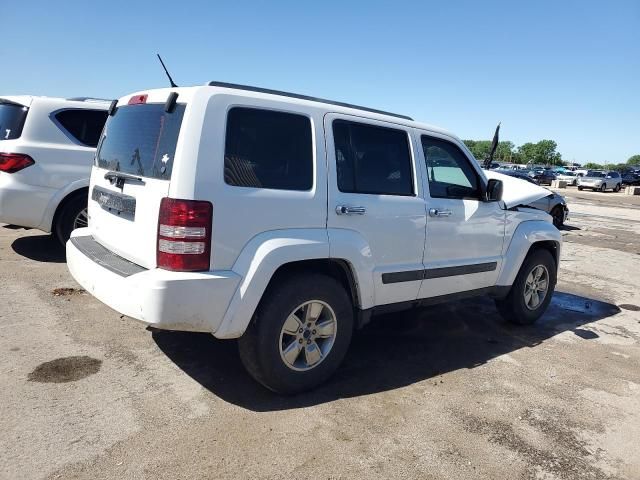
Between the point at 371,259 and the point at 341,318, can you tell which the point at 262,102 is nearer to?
the point at 371,259

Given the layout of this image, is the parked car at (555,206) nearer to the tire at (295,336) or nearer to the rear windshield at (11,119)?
the tire at (295,336)

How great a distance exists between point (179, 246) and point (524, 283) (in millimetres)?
3739

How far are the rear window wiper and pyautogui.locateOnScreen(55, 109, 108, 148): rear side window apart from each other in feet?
10.4

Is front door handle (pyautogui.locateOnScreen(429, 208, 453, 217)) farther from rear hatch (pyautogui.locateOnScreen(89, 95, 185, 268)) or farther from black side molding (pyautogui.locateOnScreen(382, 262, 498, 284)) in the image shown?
rear hatch (pyautogui.locateOnScreen(89, 95, 185, 268))

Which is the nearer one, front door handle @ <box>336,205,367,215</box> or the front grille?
the front grille

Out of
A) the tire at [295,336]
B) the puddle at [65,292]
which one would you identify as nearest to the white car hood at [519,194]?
the tire at [295,336]

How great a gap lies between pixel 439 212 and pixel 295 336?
5.28 ft

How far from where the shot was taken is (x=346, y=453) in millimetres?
2797

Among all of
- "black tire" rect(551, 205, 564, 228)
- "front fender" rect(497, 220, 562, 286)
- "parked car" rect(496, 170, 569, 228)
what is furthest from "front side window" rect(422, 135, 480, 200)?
"black tire" rect(551, 205, 564, 228)

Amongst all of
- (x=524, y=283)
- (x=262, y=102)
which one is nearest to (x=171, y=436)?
(x=262, y=102)

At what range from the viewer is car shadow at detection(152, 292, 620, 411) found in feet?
11.4

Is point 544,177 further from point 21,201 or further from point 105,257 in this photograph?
point 105,257

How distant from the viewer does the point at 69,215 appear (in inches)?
245

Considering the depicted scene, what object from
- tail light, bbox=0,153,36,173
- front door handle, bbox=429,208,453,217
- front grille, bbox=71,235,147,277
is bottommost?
front grille, bbox=71,235,147,277
